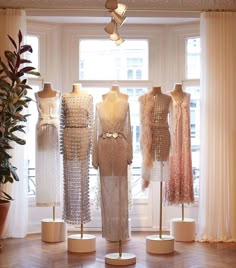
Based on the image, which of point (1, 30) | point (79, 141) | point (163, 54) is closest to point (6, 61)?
point (1, 30)

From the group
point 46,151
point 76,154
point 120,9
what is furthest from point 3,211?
point 120,9

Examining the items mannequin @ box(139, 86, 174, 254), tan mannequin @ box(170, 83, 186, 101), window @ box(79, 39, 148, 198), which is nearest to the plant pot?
mannequin @ box(139, 86, 174, 254)

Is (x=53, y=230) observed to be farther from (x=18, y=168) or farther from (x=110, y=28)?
(x=110, y=28)

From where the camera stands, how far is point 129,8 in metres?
5.57

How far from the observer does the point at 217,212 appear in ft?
17.7

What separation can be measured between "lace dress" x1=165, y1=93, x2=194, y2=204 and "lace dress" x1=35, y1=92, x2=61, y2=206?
1171 mm

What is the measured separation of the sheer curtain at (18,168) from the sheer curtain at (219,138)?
74.8 inches

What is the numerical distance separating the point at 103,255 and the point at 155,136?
3.94ft

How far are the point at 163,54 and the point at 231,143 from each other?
4.71ft

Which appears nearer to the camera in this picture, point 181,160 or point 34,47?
point 181,160

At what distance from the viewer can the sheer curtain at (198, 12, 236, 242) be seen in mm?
5410

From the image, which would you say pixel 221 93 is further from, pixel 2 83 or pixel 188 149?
pixel 2 83

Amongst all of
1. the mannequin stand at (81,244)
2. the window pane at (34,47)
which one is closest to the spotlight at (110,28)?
the window pane at (34,47)

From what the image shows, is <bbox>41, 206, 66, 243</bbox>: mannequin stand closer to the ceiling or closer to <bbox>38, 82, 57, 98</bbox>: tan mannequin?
<bbox>38, 82, 57, 98</bbox>: tan mannequin
